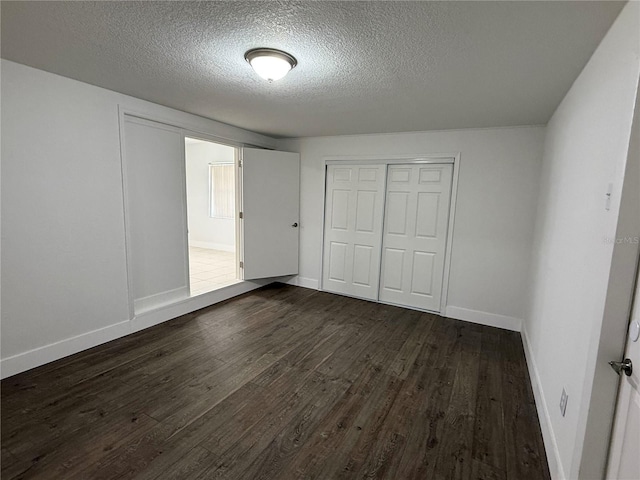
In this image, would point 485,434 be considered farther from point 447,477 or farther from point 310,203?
point 310,203

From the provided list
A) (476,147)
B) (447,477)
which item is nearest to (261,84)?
(476,147)

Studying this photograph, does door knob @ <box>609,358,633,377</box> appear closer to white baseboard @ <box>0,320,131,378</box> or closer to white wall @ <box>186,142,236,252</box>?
white baseboard @ <box>0,320,131,378</box>

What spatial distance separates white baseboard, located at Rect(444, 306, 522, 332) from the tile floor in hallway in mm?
3088

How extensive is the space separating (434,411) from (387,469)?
0.64 metres

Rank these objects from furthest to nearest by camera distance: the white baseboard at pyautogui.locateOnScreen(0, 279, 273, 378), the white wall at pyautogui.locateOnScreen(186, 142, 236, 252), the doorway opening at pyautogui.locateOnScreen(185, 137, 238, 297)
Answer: the white wall at pyautogui.locateOnScreen(186, 142, 236, 252) < the doorway opening at pyautogui.locateOnScreen(185, 137, 238, 297) < the white baseboard at pyautogui.locateOnScreen(0, 279, 273, 378)

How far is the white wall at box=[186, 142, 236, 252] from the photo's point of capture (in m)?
7.20

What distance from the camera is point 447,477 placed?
1.65 m

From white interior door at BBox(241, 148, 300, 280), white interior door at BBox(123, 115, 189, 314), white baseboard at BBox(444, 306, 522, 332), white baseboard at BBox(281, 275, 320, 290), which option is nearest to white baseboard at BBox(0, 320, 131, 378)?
white interior door at BBox(123, 115, 189, 314)

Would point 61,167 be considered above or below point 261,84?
below

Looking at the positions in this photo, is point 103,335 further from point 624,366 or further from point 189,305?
point 624,366

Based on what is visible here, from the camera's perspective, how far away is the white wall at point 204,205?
720 centimetres

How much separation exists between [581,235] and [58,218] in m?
3.64

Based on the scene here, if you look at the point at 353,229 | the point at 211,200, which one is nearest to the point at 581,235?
the point at 353,229

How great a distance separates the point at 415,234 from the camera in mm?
4094
